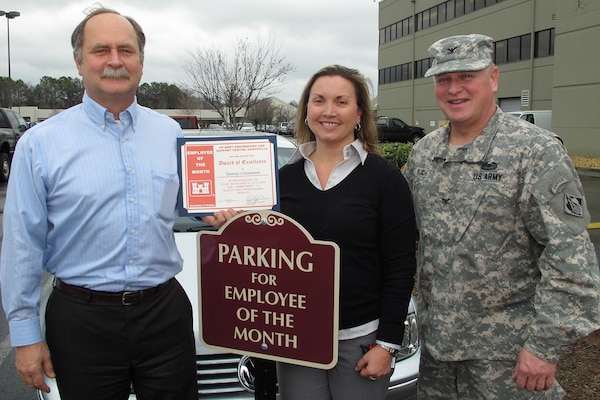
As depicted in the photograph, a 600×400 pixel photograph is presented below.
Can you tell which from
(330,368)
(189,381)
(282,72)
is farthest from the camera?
(282,72)

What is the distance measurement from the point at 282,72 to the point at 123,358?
1661cm

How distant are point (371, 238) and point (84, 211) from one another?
119 centimetres

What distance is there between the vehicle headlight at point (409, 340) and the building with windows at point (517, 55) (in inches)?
667

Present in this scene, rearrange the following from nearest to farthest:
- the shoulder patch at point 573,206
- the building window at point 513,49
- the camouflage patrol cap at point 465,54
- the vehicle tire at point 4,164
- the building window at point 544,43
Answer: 1. the shoulder patch at point 573,206
2. the camouflage patrol cap at point 465,54
3. the vehicle tire at point 4,164
4. the building window at point 544,43
5. the building window at point 513,49

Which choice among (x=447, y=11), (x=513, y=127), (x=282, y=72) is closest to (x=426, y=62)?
(x=447, y=11)

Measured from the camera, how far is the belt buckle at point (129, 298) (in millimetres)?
→ 2148

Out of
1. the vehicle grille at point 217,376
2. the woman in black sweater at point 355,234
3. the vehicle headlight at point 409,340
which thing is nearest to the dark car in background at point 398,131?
the vehicle headlight at point 409,340

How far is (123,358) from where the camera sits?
2.18 meters

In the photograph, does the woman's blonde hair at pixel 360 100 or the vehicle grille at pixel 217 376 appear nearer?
the woman's blonde hair at pixel 360 100

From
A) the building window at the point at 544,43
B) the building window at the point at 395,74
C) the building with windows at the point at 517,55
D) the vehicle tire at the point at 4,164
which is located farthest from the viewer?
the building window at the point at 395,74

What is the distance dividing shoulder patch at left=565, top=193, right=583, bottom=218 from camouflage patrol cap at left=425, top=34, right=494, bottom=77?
65cm

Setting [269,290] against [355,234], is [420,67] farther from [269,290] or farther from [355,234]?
[269,290]

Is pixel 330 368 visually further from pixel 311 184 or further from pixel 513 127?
pixel 513 127

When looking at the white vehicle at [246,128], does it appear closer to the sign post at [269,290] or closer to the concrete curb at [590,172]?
the sign post at [269,290]
